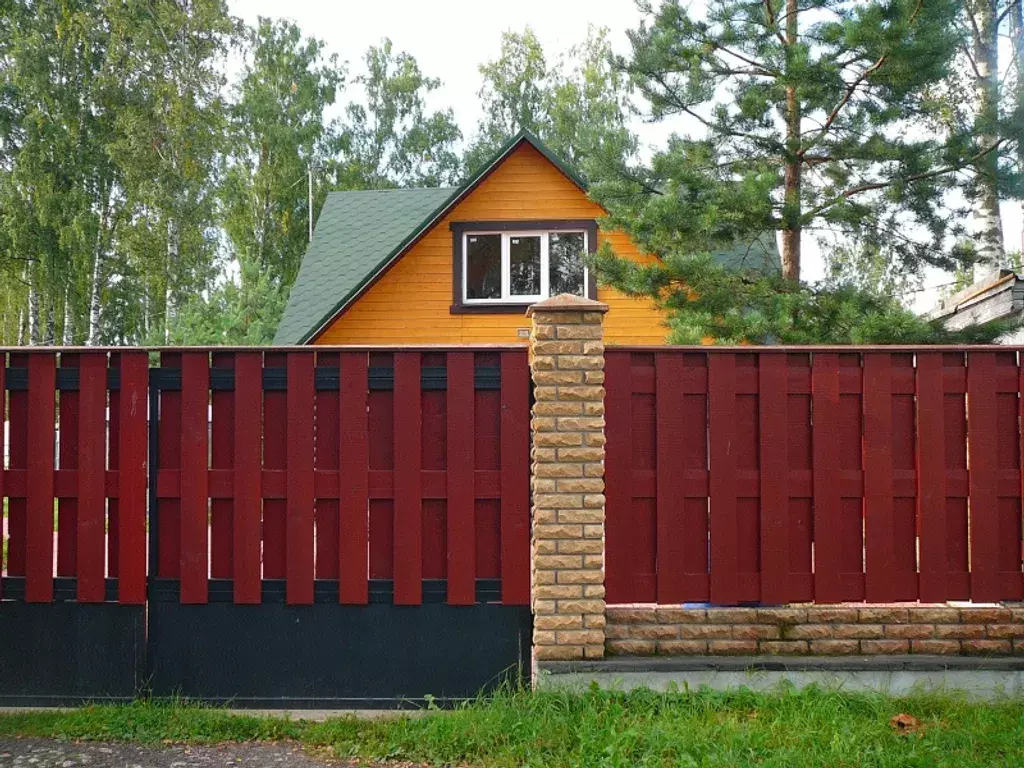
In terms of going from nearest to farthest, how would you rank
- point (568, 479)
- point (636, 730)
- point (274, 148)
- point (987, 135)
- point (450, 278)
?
point (636, 730) < point (568, 479) < point (987, 135) < point (450, 278) < point (274, 148)

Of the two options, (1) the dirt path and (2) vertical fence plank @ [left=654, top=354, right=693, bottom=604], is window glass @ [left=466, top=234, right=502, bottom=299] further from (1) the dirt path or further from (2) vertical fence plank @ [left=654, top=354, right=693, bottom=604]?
(1) the dirt path

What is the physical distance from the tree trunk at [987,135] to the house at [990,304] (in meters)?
0.42

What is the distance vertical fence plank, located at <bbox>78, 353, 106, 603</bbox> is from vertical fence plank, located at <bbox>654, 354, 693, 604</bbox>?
3.06 metres

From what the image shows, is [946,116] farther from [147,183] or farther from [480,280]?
[147,183]

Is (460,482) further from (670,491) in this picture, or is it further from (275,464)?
(670,491)

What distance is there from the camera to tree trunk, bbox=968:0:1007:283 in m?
12.0

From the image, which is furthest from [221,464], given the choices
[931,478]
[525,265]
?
[525,265]

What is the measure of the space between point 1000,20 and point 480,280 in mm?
11772

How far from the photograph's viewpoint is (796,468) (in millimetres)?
5285

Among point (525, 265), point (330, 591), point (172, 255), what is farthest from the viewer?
point (172, 255)

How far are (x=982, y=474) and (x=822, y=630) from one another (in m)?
1.25

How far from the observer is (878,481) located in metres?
5.24

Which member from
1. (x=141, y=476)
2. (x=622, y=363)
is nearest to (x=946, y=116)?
(x=622, y=363)

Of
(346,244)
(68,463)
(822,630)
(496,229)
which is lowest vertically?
(822,630)
